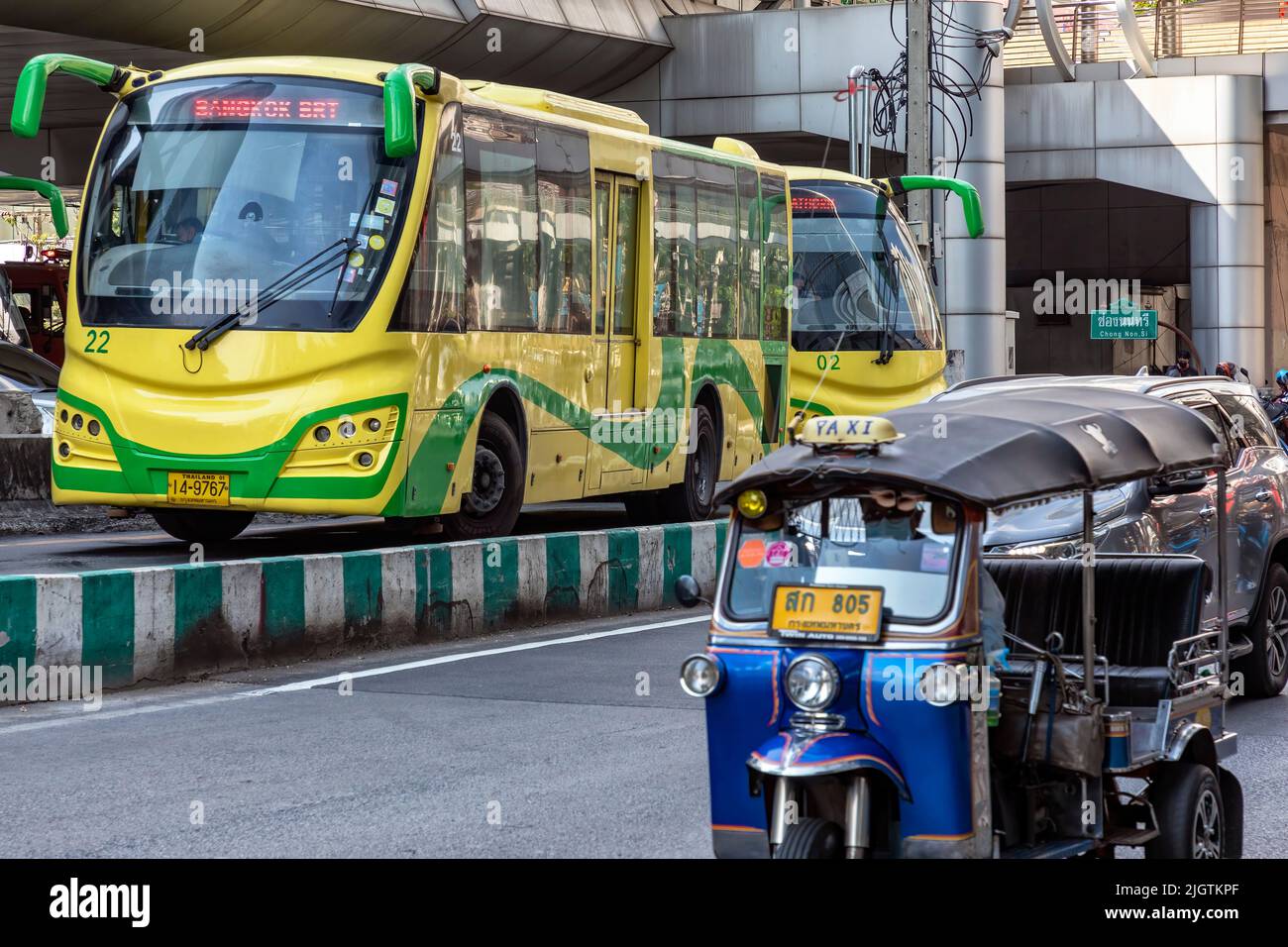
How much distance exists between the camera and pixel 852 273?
23.2 metres

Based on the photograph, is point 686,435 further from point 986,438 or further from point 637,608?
point 986,438

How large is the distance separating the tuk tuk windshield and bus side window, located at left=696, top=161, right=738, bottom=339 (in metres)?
12.8

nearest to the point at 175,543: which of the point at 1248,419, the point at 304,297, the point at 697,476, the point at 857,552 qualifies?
the point at 304,297

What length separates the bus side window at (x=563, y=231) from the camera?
1584 cm

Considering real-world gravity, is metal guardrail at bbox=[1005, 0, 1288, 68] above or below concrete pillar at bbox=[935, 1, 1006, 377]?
above

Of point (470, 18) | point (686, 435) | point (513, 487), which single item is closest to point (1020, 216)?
point (470, 18)

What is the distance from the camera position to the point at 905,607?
5.68m

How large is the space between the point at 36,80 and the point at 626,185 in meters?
5.43

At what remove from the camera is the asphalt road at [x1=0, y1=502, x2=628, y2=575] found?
14539 mm

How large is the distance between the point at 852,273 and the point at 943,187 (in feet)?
5.13

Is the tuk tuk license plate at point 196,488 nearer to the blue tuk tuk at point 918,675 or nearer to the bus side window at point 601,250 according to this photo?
the bus side window at point 601,250

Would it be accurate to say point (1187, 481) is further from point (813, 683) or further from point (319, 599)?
point (319, 599)

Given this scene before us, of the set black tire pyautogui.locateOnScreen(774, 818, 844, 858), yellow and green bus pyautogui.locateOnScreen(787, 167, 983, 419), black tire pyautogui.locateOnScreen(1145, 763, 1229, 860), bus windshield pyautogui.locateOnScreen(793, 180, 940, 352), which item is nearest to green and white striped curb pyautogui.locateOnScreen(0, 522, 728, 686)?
black tire pyautogui.locateOnScreen(774, 818, 844, 858)

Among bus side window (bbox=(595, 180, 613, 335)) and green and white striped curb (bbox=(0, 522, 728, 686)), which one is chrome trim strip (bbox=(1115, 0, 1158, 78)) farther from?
green and white striped curb (bbox=(0, 522, 728, 686))
